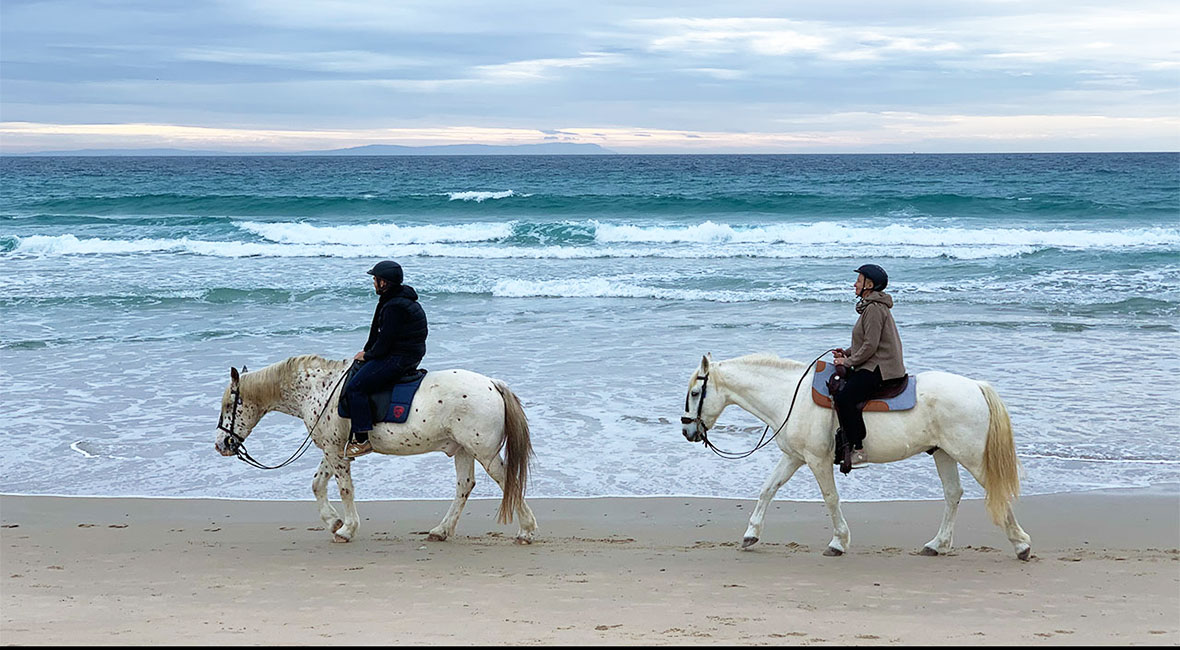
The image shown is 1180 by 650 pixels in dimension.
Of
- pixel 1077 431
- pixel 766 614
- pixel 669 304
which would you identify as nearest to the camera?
pixel 766 614

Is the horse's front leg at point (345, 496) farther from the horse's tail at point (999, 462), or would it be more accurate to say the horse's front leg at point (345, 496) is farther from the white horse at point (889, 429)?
the horse's tail at point (999, 462)

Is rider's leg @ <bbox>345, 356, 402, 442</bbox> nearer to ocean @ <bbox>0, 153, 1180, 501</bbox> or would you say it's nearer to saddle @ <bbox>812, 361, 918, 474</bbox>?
ocean @ <bbox>0, 153, 1180, 501</bbox>

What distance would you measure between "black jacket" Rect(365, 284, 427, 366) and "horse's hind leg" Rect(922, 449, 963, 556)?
333 cm

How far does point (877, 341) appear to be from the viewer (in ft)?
20.6

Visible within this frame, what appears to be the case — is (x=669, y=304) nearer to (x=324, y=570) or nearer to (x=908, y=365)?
(x=908, y=365)

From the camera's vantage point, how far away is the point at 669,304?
1834 centimetres

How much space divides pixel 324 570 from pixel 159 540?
4.83 ft

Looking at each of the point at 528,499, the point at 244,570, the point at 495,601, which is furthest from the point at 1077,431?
the point at 244,570

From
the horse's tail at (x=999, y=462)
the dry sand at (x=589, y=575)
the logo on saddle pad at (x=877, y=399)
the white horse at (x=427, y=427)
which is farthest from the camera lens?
the white horse at (x=427, y=427)

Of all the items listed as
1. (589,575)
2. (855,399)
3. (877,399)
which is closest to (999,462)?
(877,399)

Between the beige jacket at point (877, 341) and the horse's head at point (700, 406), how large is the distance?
3.02 ft

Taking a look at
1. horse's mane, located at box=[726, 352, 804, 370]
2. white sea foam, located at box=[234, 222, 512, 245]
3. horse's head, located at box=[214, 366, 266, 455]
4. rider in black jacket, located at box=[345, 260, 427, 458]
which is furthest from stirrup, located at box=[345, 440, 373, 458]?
white sea foam, located at box=[234, 222, 512, 245]

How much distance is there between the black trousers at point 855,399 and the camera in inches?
249

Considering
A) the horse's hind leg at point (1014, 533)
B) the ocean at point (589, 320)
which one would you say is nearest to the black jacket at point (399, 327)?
the ocean at point (589, 320)
